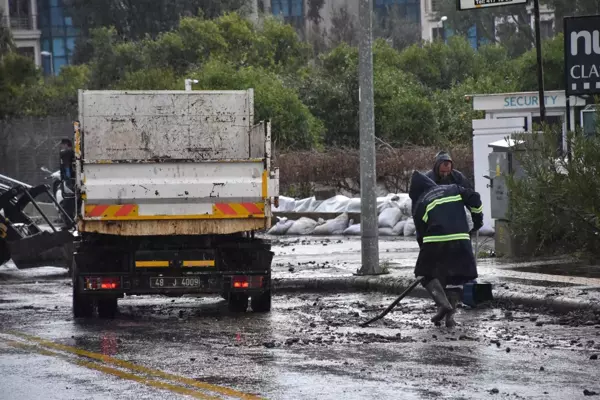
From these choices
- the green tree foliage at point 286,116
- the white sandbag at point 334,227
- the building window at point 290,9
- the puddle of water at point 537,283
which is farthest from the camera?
the building window at point 290,9

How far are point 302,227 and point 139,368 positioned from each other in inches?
810

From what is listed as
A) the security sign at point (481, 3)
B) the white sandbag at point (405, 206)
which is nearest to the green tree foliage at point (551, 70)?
the white sandbag at point (405, 206)

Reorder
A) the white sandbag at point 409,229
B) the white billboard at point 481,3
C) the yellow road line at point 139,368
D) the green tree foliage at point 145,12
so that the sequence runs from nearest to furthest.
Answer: the yellow road line at point 139,368
the white billboard at point 481,3
the white sandbag at point 409,229
the green tree foliage at point 145,12

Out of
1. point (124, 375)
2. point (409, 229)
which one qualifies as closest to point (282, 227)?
point (409, 229)

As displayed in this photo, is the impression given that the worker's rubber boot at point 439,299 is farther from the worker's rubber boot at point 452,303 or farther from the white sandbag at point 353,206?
the white sandbag at point 353,206

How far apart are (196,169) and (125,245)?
3.82ft

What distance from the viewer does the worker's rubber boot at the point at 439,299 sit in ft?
44.3

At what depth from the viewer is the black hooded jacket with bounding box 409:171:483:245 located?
13562 mm

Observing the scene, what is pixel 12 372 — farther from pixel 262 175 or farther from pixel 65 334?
pixel 262 175

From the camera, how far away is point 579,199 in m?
15.7

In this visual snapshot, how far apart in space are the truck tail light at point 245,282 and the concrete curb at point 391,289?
2816mm

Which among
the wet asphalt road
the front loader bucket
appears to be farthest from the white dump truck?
the front loader bucket

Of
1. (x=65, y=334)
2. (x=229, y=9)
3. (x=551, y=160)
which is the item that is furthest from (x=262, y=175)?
(x=229, y=9)

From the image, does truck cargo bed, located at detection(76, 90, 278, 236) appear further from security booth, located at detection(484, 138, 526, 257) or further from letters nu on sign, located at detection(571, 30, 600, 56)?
security booth, located at detection(484, 138, 526, 257)
